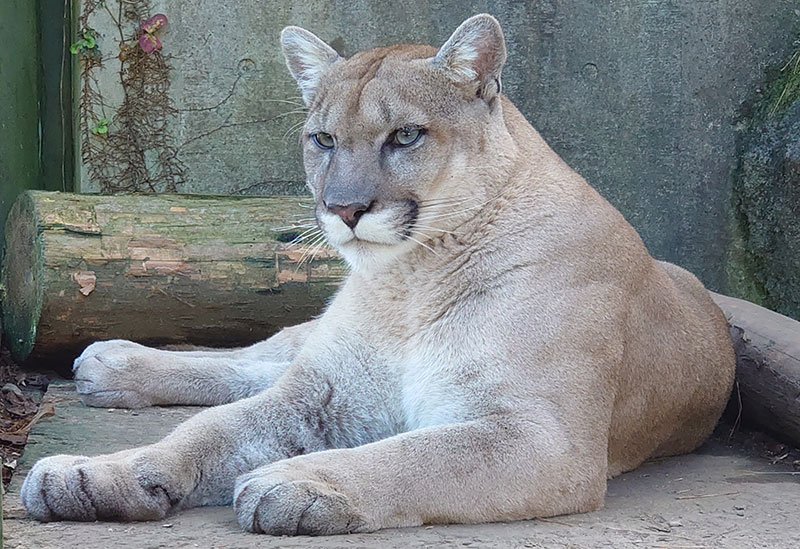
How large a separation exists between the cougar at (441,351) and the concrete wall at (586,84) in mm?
1876

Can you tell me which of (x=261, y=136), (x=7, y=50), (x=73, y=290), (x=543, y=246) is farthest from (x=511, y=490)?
(x=7, y=50)

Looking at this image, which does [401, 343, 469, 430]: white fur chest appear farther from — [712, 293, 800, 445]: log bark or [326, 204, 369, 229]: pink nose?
[712, 293, 800, 445]: log bark

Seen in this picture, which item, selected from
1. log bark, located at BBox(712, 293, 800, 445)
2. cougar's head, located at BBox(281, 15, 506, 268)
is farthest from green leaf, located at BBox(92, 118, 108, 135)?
log bark, located at BBox(712, 293, 800, 445)

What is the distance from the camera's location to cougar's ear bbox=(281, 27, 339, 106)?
3.66 m

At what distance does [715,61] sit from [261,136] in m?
2.27

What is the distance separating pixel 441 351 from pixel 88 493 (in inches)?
39.9

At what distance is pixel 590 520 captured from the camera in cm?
290

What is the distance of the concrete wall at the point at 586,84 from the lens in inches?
215

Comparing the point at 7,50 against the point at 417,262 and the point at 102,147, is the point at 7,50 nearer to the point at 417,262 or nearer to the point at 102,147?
the point at 102,147

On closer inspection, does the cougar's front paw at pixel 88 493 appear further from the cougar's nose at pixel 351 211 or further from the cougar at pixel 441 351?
the cougar's nose at pixel 351 211

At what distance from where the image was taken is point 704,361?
3.65 meters

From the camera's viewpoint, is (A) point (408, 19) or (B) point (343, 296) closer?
(B) point (343, 296)

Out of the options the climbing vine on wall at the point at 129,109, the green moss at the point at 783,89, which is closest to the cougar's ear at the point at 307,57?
the climbing vine on wall at the point at 129,109

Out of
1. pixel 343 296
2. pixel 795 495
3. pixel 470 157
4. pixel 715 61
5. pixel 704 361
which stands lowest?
pixel 795 495
